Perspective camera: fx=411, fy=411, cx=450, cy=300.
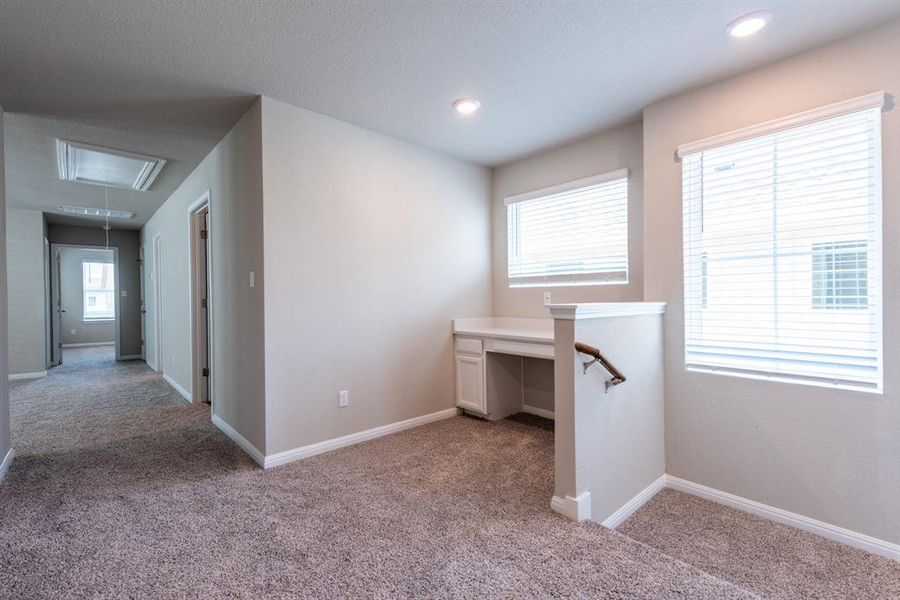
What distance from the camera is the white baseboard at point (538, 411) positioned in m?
3.79

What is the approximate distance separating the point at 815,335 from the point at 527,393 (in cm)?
227

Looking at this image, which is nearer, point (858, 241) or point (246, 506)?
point (858, 241)

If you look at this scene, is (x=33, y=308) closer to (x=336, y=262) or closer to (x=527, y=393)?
(x=336, y=262)

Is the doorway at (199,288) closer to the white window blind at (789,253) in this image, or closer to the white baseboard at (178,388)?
the white baseboard at (178,388)

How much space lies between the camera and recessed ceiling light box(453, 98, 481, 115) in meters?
2.74

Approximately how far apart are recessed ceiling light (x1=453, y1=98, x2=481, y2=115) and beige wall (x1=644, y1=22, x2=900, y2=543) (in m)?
1.17

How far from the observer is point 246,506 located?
7.09ft

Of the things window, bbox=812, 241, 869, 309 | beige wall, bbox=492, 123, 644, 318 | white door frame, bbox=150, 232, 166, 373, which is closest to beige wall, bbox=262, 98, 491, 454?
beige wall, bbox=492, 123, 644, 318

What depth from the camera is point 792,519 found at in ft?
7.15

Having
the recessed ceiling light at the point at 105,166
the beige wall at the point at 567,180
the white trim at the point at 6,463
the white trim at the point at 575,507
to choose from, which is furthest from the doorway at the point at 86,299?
the white trim at the point at 575,507

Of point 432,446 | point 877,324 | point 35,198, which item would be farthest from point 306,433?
point 35,198

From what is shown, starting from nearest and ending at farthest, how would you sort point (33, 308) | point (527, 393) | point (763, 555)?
point (763, 555)
point (527, 393)
point (33, 308)

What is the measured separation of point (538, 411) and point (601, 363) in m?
1.97

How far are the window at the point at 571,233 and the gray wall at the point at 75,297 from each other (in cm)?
985
